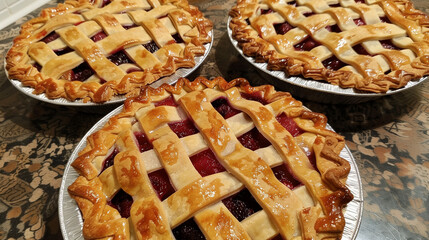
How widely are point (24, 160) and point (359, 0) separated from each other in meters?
1.86

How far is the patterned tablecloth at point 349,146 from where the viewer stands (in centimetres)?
120

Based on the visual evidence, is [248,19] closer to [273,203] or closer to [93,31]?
[93,31]

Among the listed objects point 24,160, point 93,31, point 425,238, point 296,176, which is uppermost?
point 93,31

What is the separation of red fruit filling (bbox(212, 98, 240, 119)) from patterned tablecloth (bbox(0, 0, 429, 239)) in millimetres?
379

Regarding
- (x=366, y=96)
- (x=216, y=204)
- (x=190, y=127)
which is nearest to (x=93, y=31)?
(x=190, y=127)

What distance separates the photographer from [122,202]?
0.98 meters

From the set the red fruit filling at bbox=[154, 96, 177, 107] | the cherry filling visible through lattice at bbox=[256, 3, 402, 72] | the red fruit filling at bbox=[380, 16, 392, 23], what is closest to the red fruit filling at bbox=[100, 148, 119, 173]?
the red fruit filling at bbox=[154, 96, 177, 107]

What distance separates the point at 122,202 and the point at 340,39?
1.16 m

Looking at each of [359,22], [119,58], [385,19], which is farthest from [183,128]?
[385,19]

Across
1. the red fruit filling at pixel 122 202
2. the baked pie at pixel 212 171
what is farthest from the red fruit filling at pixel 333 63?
the red fruit filling at pixel 122 202

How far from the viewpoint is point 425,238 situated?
3.79 feet

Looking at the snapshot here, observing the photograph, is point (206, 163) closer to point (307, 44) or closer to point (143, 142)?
point (143, 142)

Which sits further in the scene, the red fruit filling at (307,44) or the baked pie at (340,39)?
the red fruit filling at (307,44)

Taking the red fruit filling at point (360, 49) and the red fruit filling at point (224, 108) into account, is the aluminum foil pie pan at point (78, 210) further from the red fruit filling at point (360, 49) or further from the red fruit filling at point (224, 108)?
the red fruit filling at point (360, 49)
